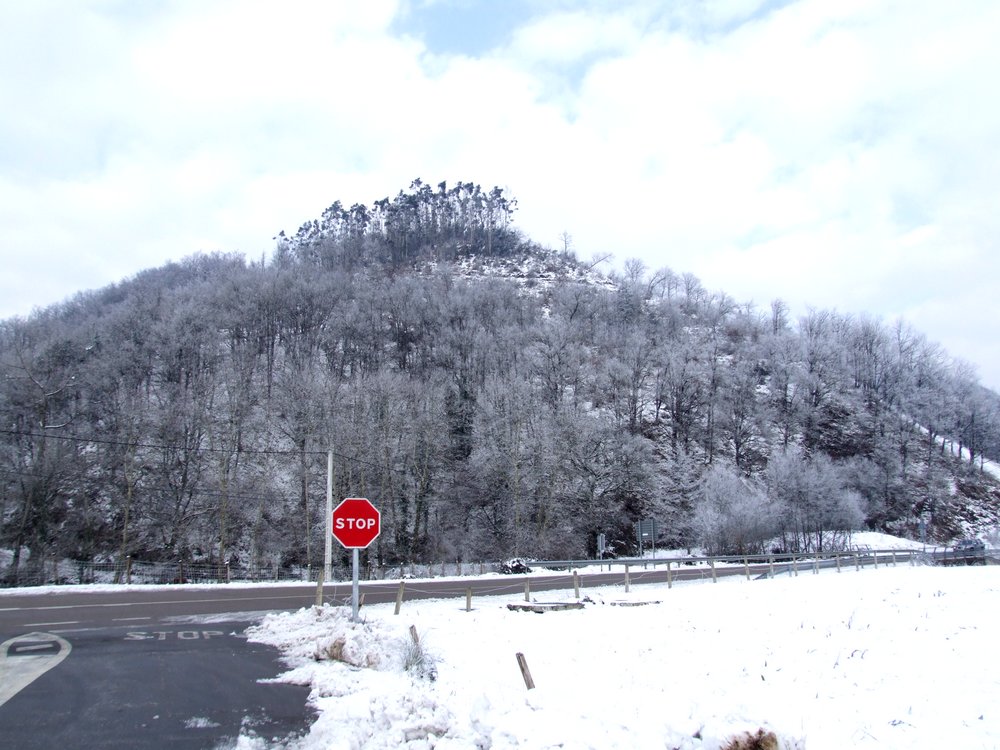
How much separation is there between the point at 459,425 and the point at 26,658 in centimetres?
5002

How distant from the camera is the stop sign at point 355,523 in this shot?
14778 millimetres

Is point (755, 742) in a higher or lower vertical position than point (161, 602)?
higher

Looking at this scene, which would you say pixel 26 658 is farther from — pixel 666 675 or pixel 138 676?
pixel 666 675

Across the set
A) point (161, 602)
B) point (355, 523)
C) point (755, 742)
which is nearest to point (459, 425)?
point (161, 602)

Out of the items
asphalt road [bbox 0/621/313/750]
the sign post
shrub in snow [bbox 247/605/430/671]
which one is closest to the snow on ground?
shrub in snow [bbox 247/605/430/671]

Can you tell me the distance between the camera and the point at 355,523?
15.0 meters

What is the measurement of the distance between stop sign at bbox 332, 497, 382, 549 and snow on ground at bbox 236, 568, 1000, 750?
1.76m

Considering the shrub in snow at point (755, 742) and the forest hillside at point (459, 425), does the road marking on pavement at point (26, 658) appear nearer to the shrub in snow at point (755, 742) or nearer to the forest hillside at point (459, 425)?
the shrub in snow at point (755, 742)

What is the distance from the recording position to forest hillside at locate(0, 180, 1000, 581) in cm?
4759

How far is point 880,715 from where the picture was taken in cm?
805

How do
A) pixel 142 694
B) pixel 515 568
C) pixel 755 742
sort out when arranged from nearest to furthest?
pixel 755 742, pixel 142 694, pixel 515 568

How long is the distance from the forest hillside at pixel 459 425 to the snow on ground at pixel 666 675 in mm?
33026

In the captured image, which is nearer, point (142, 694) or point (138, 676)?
point (142, 694)


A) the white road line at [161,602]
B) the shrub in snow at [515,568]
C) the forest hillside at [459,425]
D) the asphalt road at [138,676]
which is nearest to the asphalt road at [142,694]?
the asphalt road at [138,676]
